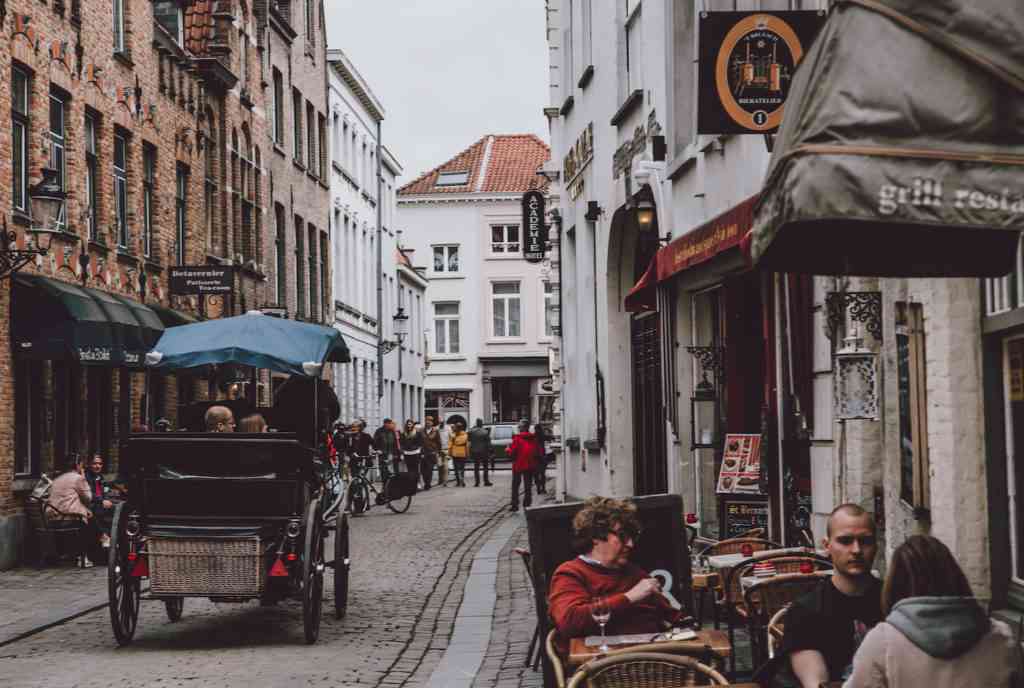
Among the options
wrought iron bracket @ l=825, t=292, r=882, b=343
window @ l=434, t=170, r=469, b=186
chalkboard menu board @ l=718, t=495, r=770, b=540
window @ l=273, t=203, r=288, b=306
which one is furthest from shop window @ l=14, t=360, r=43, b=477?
window @ l=434, t=170, r=469, b=186

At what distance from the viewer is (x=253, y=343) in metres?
14.8

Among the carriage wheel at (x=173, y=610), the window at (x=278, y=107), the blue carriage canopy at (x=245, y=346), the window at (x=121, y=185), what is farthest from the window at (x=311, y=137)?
the carriage wheel at (x=173, y=610)

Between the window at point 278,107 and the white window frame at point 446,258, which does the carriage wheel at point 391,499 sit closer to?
the window at point 278,107

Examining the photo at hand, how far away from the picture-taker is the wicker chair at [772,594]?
26.5 feet

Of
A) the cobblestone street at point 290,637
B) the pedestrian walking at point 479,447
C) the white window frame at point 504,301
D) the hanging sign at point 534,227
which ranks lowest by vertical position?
the cobblestone street at point 290,637

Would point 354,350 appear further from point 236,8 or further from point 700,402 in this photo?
point 700,402

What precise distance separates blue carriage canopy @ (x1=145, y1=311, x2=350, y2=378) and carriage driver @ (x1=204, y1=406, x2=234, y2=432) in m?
1.08

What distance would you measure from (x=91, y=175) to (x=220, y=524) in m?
13.4

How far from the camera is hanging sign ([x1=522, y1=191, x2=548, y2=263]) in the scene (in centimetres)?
3042

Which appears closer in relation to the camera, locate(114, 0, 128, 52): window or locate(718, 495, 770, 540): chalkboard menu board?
locate(718, 495, 770, 540): chalkboard menu board

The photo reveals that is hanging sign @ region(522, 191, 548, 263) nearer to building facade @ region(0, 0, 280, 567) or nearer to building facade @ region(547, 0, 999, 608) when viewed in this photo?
building facade @ region(547, 0, 999, 608)

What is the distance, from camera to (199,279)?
2644 centimetres

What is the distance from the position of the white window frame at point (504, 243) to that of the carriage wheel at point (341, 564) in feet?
197

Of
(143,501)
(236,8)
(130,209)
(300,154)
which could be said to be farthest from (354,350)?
(143,501)
